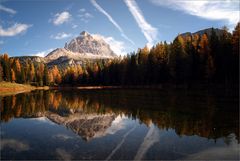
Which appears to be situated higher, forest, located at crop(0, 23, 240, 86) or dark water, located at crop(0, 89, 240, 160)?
forest, located at crop(0, 23, 240, 86)

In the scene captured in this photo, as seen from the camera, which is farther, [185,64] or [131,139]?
Answer: [185,64]

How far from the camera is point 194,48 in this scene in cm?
6475

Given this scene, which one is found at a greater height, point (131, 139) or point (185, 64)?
point (185, 64)

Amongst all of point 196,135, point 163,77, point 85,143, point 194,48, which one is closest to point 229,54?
point 194,48

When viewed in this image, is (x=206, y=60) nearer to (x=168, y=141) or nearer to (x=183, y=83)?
(x=183, y=83)

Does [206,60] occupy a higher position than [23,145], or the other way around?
[206,60]

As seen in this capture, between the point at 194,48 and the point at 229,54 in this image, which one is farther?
the point at 194,48

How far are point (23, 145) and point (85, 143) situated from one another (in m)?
3.09

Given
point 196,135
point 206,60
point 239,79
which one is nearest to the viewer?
point 196,135

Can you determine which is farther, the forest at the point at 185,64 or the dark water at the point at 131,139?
the forest at the point at 185,64

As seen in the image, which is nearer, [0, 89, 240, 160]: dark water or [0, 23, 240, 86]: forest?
[0, 89, 240, 160]: dark water

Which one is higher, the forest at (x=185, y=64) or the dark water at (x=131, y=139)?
the forest at (x=185, y=64)

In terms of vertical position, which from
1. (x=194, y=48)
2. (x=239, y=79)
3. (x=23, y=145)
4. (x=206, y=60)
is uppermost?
(x=194, y=48)

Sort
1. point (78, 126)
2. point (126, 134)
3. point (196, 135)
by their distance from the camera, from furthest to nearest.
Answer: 1. point (78, 126)
2. point (126, 134)
3. point (196, 135)
